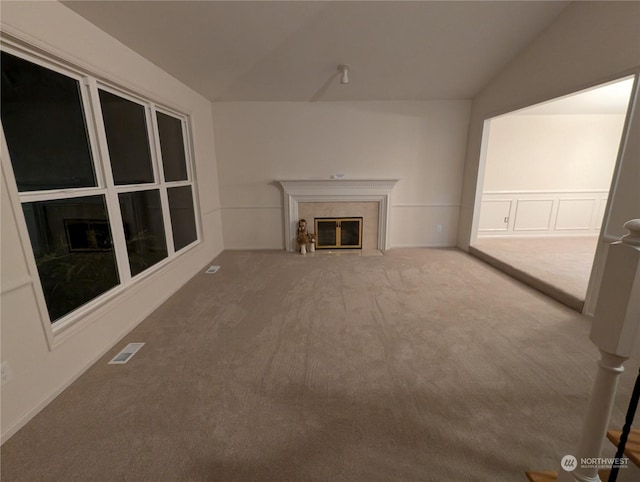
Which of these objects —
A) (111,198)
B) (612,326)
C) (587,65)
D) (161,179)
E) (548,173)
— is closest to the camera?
(612,326)

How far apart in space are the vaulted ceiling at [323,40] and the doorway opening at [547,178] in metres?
1.47

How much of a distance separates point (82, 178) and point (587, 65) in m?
4.37

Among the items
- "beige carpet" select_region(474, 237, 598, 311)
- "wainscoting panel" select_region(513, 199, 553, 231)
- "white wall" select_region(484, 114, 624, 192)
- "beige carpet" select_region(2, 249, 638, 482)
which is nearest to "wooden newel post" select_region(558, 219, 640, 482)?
"beige carpet" select_region(2, 249, 638, 482)

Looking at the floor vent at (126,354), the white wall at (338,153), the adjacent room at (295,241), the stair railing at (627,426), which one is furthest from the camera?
the white wall at (338,153)

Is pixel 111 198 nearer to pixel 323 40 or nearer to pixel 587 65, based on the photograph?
pixel 323 40

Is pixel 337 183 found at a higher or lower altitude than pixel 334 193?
higher

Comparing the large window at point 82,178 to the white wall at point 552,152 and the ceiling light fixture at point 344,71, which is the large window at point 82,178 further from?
the white wall at point 552,152

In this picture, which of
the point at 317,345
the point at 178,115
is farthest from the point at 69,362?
the point at 178,115

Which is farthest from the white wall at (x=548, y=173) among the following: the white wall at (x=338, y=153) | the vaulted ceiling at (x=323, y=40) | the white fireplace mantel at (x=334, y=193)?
the white fireplace mantel at (x=334, y=193)

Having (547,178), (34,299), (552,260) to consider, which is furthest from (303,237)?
(547,178)

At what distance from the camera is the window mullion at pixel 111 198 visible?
2.20 meters

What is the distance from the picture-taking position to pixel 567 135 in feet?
16.1

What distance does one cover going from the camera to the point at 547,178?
5.09 m

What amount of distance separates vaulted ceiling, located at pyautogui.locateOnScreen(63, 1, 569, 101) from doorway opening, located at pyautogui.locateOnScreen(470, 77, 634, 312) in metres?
1.47
